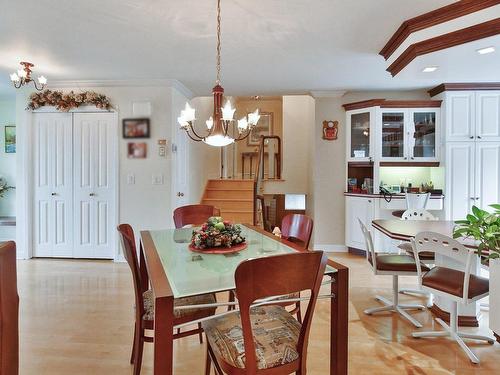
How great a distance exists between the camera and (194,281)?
4.24ft

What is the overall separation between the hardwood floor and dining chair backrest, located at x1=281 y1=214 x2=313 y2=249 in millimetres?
780

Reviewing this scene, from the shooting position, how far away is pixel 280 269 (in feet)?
3.56

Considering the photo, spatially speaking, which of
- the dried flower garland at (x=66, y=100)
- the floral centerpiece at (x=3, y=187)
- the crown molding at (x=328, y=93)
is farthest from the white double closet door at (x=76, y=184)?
the crown molding at (x=328, y=93)

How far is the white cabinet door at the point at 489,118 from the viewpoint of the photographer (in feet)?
13.9

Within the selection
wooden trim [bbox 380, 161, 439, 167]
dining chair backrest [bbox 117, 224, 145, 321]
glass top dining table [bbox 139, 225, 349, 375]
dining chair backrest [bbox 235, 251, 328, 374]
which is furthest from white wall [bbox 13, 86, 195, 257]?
dining chair backrest [bbox 235, 251, 328, 374]

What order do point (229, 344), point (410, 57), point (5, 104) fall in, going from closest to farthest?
point (229, 344)
point (410, 57)
point (5, 104)

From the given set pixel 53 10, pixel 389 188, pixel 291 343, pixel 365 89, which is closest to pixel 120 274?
pixel 53 10

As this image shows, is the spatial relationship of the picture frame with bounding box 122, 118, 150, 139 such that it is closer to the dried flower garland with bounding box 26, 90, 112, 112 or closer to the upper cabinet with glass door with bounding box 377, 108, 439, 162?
the dried flower garland with bounding box 26, 90, 112, 112

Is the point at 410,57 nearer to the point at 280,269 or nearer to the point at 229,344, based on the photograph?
the point at 280,269

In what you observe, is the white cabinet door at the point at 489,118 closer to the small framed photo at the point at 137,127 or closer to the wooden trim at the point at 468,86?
the wooden trim at the point at 468,86

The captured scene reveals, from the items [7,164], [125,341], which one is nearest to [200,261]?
[125,341]

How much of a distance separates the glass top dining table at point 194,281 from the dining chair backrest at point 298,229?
0.23 m

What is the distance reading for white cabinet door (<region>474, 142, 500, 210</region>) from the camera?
4.24 meters

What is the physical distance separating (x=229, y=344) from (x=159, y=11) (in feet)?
8.27
